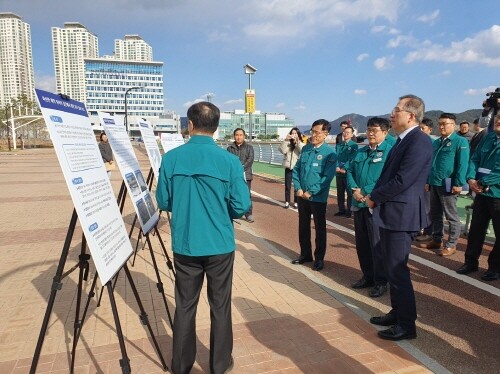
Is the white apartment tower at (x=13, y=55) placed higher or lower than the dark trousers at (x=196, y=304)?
higher

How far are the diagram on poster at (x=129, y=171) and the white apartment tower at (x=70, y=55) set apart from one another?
149278 millimetres

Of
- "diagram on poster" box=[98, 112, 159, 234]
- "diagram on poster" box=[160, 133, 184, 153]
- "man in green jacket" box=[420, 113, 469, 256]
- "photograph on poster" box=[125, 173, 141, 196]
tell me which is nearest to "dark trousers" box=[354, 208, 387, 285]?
"man in green jacket" box=[420, 113, 469, 256]

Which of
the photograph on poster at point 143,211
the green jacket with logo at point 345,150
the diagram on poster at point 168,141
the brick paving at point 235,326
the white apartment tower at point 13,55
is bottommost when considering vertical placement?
the brick paving at point 235,326

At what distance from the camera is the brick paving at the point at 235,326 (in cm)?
286

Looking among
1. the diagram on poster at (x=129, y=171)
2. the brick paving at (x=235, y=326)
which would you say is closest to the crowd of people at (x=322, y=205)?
the brick paving at (x=235, y=326)

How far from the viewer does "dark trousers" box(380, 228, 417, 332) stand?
3.07 metres

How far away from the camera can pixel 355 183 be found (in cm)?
428

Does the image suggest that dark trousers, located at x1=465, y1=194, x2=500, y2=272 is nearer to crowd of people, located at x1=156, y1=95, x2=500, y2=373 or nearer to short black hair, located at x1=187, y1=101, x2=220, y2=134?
crowd of people, located at x1=156, y1=95, x2=500, y2=373

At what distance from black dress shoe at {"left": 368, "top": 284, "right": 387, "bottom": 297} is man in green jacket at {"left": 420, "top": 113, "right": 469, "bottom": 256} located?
1.81m

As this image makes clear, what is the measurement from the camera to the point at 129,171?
349 cm

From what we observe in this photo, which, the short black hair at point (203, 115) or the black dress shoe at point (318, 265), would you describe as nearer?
the short black hair at point (203, 115)

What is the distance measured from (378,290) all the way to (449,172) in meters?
2.37

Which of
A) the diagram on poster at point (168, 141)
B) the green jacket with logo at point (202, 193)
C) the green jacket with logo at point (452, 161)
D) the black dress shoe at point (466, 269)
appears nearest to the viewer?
the green jacket with logo at point (202, 193)

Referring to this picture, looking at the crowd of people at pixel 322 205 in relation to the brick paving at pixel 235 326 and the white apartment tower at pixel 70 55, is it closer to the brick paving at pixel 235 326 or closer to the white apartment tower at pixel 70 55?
the brick paving at pixel 235 326
